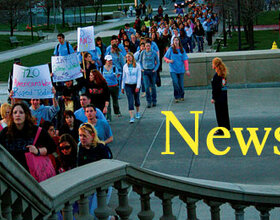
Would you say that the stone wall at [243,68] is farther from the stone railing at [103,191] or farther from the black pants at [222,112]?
the stone railing at [103,191]

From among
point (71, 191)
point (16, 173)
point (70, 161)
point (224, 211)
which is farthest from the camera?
point (224, 211)

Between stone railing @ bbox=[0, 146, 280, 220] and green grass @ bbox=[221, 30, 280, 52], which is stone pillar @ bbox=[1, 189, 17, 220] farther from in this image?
green grass @ bbox=[221, 30, 280, 52]

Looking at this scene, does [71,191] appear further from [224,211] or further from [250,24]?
[250,24]

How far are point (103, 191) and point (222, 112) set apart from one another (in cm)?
970

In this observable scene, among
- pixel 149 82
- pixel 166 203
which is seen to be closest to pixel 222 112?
pixel 149 82

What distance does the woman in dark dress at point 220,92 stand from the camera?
46.1 feet

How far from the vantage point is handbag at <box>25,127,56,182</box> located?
673cm

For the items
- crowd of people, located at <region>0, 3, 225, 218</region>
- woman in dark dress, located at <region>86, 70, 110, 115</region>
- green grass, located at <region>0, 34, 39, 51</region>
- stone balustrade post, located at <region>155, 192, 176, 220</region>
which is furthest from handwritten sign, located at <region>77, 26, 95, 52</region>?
green grass, located at <region>0, 34, 39, 51</region>

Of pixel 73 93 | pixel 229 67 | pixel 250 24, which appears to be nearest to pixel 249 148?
pixel 73 93

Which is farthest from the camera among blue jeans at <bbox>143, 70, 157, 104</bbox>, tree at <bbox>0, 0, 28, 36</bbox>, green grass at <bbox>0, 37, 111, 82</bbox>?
tree at <bbox>0, 0, 28, 36</bbox>

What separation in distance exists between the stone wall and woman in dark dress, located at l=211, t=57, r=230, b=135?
21.3 feet

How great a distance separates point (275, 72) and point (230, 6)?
1543 cm

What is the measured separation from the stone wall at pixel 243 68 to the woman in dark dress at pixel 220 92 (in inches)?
256

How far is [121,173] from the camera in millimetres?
4863
